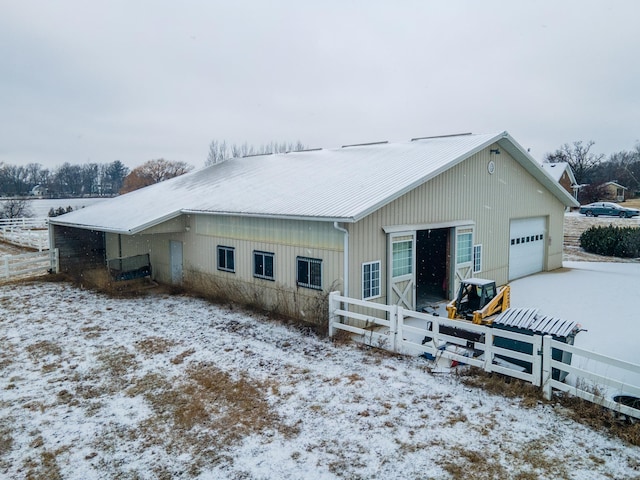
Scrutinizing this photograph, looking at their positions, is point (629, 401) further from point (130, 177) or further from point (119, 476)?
point (130, 177)

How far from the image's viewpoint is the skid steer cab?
10523 mm

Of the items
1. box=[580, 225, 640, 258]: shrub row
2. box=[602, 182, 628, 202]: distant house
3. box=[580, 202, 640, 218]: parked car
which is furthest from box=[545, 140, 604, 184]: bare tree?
box=[580, 225, 640, 258]: shrub row

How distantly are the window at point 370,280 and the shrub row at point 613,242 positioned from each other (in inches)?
764

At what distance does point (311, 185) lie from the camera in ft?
48.1

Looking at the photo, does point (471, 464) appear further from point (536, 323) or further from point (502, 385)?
point (536, 323)

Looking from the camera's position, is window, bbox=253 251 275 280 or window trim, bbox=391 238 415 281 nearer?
window trim, bbox=391 238 415 281

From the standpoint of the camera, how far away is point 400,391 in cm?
809

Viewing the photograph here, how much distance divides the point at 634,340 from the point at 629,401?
386cm

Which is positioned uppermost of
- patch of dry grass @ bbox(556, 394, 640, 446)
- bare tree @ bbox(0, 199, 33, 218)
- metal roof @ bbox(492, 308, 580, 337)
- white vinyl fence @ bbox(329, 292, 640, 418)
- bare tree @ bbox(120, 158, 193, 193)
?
bare tree @ bbox(120, 158, 193, 193)

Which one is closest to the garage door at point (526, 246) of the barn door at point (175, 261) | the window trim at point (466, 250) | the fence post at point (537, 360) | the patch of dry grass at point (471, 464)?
the window trim at point (466, 250)

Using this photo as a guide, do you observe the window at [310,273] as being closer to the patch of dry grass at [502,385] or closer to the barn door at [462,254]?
the patch of dry grass at [502,385]

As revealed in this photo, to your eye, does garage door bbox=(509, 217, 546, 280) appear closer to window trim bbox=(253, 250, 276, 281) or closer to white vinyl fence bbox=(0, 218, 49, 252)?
window trim bbox=(253, 250, 276, 281)

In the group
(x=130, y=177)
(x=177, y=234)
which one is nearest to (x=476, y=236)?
(x=177, y=234)

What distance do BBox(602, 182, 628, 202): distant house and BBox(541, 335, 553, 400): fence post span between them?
57.7 meters
